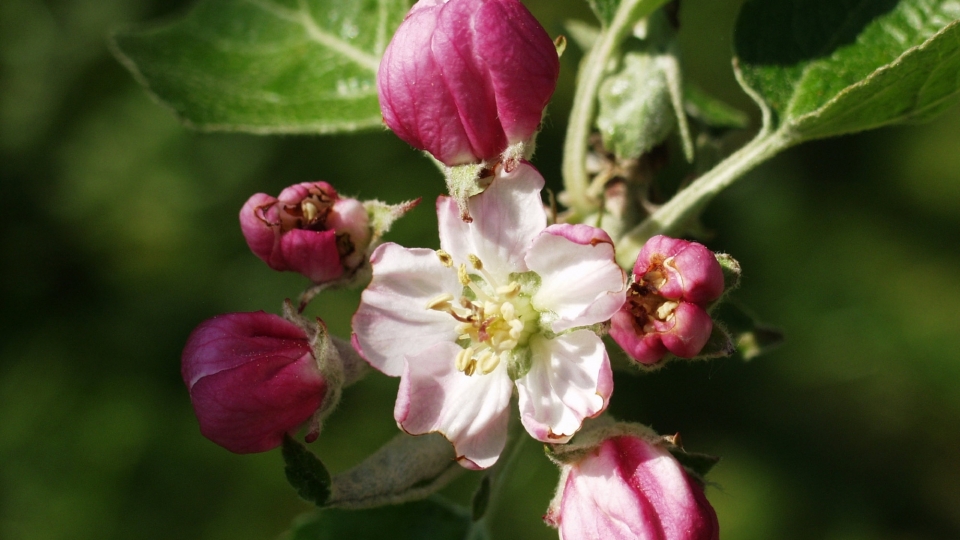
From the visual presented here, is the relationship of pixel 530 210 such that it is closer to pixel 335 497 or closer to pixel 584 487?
pixel 584 487

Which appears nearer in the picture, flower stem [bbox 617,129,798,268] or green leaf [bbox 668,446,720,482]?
green leaf [bbox 668,446,720,482]

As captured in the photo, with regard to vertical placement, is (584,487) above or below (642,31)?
below

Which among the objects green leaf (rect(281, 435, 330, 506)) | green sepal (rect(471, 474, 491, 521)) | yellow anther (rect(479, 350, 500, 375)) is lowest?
green sepal (rect(471, 474, 491, 521))

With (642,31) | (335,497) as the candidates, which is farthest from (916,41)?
(335,497)

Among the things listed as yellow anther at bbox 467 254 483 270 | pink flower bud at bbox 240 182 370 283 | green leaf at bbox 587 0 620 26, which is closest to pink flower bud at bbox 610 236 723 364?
yellow anther at bbox 467 254 483 270

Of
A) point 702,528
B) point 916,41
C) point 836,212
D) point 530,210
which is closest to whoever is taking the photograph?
point 702,528

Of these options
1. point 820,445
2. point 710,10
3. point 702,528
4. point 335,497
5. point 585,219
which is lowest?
point 820,445

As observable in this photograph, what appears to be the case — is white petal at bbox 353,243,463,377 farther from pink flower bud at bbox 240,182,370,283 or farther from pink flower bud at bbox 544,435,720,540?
pink flower bud at bbox 544,435,720,540

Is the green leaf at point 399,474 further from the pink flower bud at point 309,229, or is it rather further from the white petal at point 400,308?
the pink flower bud at point 309,229
